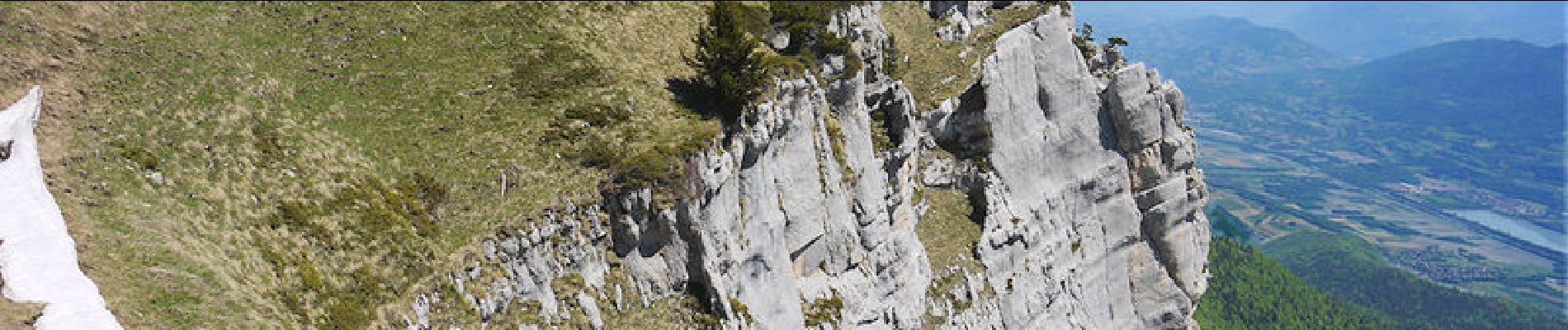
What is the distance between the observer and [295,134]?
109 feet

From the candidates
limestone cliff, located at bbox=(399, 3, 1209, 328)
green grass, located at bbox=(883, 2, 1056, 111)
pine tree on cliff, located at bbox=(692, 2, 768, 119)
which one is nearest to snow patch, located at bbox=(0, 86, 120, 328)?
limestone cliff, located at bbox=(399, 3, 1209, 328)

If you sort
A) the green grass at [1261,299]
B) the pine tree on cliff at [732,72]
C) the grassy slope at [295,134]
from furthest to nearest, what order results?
the green grass at [1261,299], the pine tree on cliff at [732,72], the grassy slope at [295,134]

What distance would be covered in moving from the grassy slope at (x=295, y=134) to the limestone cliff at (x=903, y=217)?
275cm

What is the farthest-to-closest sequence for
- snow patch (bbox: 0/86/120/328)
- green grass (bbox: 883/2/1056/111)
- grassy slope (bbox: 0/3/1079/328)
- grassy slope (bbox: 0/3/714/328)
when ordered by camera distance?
1. green grass (bbox: 883/2/1056/111)
2. grassy slope (bbox: 0/3/1079/328)
3. grassy slope (bbox: 0/3/714/328)
4. snow patch (bbox: 0/86/120/328)

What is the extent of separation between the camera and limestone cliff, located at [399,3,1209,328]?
35750 millimetres

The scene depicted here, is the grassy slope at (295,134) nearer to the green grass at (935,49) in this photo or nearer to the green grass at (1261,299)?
the green grass at (935,49)

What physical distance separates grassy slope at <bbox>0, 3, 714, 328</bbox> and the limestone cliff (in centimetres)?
275

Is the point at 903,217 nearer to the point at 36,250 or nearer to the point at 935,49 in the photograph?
the point at 935,49

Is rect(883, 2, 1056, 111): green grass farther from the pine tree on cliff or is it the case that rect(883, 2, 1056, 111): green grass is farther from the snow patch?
the snow patch

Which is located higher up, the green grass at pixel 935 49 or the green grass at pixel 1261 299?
the green grass at pixel 935 49

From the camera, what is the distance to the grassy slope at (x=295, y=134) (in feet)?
82.7

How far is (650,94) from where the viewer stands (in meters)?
43.4

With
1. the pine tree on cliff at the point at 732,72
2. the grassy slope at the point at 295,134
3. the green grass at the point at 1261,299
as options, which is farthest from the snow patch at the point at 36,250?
the green grass at the point at 1261,299

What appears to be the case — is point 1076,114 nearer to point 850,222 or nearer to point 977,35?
point 977,35
